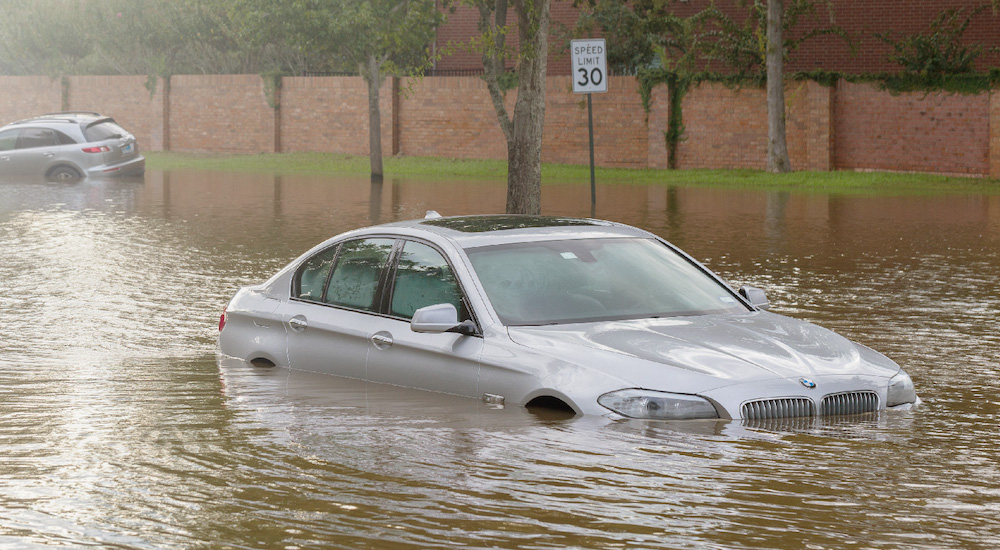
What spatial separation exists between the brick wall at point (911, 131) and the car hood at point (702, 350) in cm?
2980

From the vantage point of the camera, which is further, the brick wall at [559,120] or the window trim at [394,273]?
the brick wall at [559,120]

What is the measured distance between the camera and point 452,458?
6.89 metres

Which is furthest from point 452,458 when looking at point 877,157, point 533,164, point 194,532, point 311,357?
point 877,157

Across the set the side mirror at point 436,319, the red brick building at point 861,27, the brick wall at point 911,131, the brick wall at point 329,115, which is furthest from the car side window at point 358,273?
the brick wall at point 329,115

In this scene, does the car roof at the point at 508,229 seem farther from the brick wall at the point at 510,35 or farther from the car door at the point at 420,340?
the brick wall at the point at 510,35

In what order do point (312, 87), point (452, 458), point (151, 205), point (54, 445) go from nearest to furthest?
point (452, 458) < point (54, 445) < point (151, 205) < point (312, 87)

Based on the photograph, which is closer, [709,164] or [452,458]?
[452,458]

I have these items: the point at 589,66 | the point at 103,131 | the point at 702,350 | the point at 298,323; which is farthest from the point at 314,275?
the point at 103,131

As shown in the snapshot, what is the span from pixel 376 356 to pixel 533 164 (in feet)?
48.0

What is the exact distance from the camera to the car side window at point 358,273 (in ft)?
28.2

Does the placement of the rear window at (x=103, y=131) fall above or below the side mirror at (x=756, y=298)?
above

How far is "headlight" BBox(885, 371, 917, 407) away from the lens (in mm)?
7707

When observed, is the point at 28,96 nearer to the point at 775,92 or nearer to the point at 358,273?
the point at 775,92

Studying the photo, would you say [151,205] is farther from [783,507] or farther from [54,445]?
[783,507]
